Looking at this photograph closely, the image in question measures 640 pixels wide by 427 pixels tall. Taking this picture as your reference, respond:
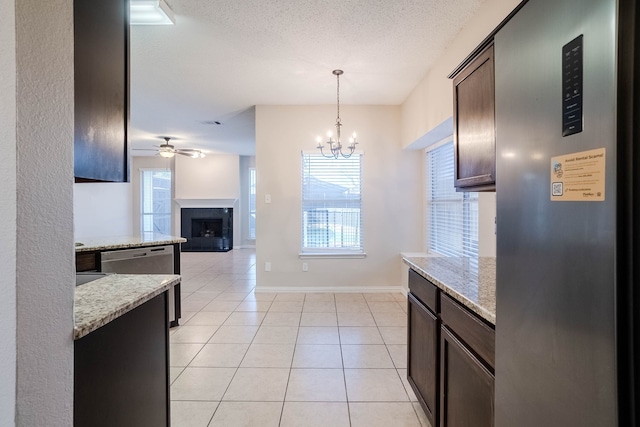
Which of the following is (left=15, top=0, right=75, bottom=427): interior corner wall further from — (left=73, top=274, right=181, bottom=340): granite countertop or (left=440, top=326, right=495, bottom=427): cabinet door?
(left=440, top=326, right=495, bottom=427): cabinet door

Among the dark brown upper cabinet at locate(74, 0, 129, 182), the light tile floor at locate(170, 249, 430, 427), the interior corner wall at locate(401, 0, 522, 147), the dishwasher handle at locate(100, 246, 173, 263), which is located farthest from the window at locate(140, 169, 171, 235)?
the dark brown upper cabinet at locate(74, 0, 129, 182)

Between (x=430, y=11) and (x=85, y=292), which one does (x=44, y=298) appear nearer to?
(x=85, y=292)

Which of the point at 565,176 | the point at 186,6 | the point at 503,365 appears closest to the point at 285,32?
the point at 186,6

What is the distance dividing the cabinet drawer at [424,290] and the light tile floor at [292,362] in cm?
73

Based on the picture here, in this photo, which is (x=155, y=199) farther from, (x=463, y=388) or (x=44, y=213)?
(x=463, y=388)

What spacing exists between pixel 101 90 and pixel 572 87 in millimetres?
1340

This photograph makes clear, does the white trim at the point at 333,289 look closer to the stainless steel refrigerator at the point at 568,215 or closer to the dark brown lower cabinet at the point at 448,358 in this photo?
the dark brown lower cabinet at the point at 448,358

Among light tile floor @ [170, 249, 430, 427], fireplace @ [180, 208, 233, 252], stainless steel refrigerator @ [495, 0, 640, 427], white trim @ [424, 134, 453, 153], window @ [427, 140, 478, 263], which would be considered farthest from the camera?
fireplace @ [180, 208, 233, 252]

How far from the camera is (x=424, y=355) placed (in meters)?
1.75

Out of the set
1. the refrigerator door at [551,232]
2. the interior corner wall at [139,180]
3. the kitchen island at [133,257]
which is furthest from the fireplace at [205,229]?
the refrigerator door at [551,232]

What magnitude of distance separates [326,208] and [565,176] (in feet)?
12.6

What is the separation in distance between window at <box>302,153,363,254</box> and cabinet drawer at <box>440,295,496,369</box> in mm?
3007

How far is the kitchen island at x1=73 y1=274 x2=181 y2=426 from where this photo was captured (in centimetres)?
93

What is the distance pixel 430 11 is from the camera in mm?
2303
